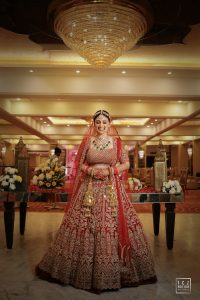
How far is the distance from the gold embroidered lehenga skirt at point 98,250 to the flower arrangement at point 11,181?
4.94ft

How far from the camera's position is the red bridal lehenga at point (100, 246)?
10.3 feet

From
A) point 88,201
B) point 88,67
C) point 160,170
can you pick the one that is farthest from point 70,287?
point 88,67

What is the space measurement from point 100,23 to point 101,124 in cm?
107

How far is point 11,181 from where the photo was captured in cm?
473

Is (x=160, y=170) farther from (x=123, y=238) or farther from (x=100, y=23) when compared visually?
(x=100, y=23)

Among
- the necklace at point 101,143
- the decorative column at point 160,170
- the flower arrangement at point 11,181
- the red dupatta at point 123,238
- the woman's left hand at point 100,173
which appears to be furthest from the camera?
the decorative column at point 160,170

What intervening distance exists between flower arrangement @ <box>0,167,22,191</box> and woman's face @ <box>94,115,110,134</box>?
5.67ft

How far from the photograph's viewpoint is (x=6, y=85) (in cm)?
729

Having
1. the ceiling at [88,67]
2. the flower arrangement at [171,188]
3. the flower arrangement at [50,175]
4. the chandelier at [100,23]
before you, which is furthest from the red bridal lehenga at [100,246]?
the ceiling at [88,67]

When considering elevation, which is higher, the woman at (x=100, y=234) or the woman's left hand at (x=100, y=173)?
the woman's left hand at (x=100, y=173)

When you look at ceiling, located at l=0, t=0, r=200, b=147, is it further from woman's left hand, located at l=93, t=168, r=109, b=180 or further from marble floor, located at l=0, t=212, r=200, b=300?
marble floor, located at l=0, t=212, r=200, b=300

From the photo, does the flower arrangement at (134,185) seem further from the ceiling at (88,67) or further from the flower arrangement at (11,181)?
the ceiling at (88,67)

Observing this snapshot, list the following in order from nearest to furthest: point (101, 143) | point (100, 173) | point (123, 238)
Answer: point (123, 238), point (100, 173), point (101, 143)

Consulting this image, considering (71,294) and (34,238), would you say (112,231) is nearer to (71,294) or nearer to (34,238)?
(71,294)
